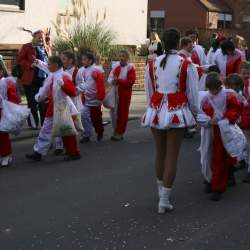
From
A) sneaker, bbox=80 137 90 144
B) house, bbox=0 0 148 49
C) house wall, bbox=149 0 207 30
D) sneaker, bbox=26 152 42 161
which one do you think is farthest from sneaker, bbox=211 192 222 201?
house wall, bbox=149 0 207 30

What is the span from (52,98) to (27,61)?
11.2 ft

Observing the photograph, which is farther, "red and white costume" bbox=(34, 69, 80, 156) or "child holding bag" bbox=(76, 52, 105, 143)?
"child holding bag" bbox=(76, 52, 105, 143)

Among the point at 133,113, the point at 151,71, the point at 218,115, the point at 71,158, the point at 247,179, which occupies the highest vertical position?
the point at 151,71

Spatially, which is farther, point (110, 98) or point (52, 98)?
point (110, 98)

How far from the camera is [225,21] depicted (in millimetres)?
53469

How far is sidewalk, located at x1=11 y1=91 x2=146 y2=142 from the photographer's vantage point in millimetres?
11523

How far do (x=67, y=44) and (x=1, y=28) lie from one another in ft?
6.96

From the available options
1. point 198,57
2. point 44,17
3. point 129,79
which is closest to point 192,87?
point 129,79

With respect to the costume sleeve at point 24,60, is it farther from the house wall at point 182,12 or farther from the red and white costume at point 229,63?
the house wall at point 182,12

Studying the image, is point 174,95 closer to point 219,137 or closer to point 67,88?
point 219,137

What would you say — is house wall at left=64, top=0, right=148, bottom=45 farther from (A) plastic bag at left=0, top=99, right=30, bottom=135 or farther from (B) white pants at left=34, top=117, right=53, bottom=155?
(A) plastic bag at left=0, top=99, right=30, bottom=135

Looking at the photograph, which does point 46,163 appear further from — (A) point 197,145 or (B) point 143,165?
(A) point 197,145

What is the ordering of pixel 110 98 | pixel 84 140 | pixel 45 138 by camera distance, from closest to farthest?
pixel 45 138 → pixel 84 140 → pixel 110 98

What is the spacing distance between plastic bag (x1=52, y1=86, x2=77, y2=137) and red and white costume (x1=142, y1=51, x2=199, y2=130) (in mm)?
2728
